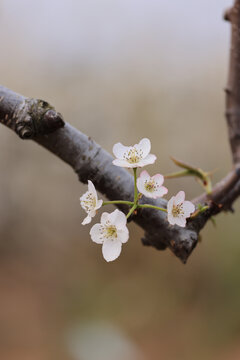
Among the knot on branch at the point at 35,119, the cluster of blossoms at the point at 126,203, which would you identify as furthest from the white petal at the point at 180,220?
the knot on branch at the point at 35,119

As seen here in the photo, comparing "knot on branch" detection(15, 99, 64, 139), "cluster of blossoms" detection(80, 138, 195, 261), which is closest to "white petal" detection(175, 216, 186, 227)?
"cluster of blossoms" detection(80, 138, 195, 261)

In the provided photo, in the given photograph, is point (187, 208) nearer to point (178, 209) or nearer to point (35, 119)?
point (178, 209)

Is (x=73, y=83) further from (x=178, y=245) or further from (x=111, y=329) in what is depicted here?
(x=178, y=245)

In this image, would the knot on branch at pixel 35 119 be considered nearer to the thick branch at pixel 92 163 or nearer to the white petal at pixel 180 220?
the thick branch at pixel 92 163

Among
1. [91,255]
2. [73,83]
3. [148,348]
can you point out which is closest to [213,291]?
[148,348]

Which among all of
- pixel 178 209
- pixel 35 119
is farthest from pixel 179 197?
pixel 35 119

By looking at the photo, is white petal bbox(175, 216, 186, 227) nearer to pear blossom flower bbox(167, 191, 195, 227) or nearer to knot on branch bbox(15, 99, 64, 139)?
pear blossom flower bbox(167, 191, 195, 227)
